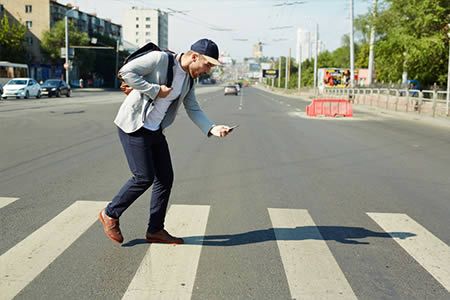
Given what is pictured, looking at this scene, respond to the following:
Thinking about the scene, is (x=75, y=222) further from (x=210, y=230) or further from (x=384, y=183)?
(x=384, y=183)

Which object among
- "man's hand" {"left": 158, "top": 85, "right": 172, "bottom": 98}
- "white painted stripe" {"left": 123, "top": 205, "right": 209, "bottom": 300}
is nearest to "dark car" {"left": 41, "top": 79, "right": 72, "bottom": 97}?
"white painted stripe" {"left": 123, "top": 205, "right": 209, "bottom": 300}

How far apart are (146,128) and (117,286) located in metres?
1.29

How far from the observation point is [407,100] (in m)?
29.0

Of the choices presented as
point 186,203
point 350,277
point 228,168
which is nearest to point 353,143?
point 228,168

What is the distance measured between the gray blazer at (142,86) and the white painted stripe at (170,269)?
1.08 m

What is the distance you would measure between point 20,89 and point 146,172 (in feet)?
117

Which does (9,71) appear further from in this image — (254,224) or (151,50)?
(151,50)

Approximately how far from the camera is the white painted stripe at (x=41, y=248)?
373 cm

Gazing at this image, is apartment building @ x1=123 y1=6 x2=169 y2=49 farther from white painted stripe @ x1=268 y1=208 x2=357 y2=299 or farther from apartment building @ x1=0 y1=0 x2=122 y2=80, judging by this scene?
white painted stripe @ x1=268 y1=208 x2=357 y2=299

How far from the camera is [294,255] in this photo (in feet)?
14.5

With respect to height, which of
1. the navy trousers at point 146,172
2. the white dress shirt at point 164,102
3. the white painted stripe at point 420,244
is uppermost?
the white dress shirt at point 164,102

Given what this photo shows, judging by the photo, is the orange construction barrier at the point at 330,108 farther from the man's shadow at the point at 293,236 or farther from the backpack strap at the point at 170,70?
the backpack strap at the point at 170,70

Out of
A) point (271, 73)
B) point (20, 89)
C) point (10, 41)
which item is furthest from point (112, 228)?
point (271, 73)

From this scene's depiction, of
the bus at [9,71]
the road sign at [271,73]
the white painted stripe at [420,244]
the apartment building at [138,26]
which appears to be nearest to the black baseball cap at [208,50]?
the white painted stripe at [420,244]
